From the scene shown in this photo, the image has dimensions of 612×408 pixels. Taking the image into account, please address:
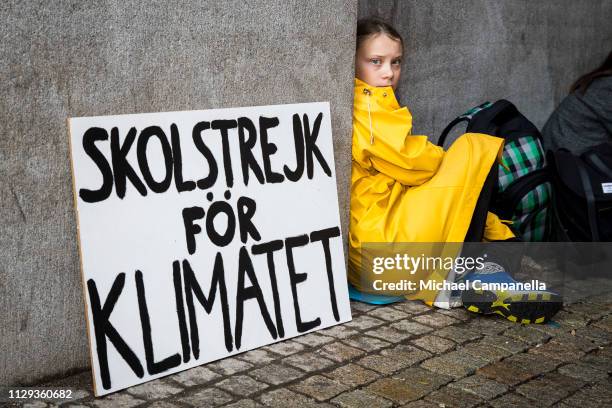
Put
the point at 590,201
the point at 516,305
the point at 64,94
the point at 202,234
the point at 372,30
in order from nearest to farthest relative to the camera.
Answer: the point at 64,94 → the point at 202,234 → the point at 516,305 → the point at 372,30 → the point at 590,201

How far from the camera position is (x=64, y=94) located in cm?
282

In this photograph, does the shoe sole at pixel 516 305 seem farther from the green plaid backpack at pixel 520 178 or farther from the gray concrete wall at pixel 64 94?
the gray concrete wall at pixel 64 94

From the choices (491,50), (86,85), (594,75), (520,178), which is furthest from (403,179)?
(491,50)

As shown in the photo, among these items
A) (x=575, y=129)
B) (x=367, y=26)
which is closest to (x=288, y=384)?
(x=367, y=26)

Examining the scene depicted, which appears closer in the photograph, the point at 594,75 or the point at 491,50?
the point at 594,75

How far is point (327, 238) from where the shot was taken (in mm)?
3658

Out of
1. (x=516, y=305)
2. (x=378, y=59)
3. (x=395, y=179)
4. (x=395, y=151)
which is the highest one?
(x=378, y=59)

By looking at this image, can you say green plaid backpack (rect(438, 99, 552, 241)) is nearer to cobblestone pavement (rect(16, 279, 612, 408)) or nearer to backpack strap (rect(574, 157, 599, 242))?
backpack strap (rect(574, 157, 599, 242))

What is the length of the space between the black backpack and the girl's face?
125cm

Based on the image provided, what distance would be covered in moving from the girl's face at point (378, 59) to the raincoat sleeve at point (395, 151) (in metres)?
0.25

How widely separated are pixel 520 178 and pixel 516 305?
107 cm

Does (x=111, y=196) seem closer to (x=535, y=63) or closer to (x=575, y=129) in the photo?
(x=575, y=129)

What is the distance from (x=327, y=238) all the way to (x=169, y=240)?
0.86m

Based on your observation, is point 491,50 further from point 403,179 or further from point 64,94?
point 64,94
